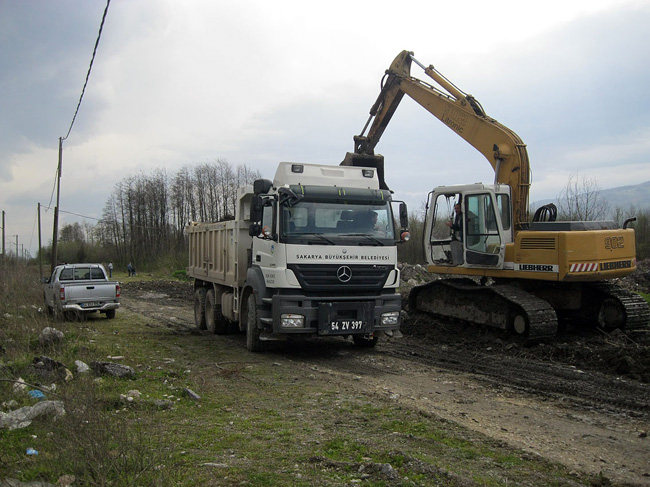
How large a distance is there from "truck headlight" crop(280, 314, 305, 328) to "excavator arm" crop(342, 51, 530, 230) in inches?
204

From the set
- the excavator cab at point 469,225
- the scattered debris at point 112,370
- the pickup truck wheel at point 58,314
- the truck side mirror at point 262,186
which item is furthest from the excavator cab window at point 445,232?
the pickup truck wheel at point 58,314

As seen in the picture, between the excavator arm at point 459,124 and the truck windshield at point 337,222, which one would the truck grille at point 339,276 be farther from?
the excavator arm at point 459,124

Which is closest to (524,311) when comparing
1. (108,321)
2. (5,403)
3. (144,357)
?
(144,357)

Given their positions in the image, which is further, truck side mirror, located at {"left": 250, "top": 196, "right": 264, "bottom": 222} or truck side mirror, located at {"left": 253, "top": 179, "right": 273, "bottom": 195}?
truck side mirror, located at {"left": 253, "top": 179, "right": 273, "bottom": 195}

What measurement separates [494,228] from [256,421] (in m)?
7.29

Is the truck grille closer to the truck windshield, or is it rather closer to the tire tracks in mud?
the truck windshield

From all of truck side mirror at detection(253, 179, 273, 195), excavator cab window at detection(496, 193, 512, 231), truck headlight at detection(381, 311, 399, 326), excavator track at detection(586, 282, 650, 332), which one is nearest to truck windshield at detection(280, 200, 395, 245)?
truck side mirror at detection(253, 179, 273, 195)

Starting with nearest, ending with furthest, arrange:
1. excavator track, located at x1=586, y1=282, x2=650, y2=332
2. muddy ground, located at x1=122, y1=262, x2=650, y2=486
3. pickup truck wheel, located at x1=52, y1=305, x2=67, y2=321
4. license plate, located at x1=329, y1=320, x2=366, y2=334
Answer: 1. muddy ground, located at x1=122, y1=262, x2=650, y2=486
2. license plate, located at x1=329, y1=320, x2=366, y2=334
3. excavator track, located at x1=586, y1=282, x2=650, y2=332
4. pickup truck wheel, located at x1=52, y1=305, x2=67, y2=321

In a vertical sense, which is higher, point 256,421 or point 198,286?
point 198,286

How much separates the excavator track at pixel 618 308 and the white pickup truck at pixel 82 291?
12907mm

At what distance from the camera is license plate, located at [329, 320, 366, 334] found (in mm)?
9648

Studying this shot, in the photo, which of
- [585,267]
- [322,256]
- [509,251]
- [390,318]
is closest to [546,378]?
[390,318]

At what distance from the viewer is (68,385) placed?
7.24 m

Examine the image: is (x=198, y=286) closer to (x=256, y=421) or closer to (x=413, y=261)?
(x=256, y=421)
